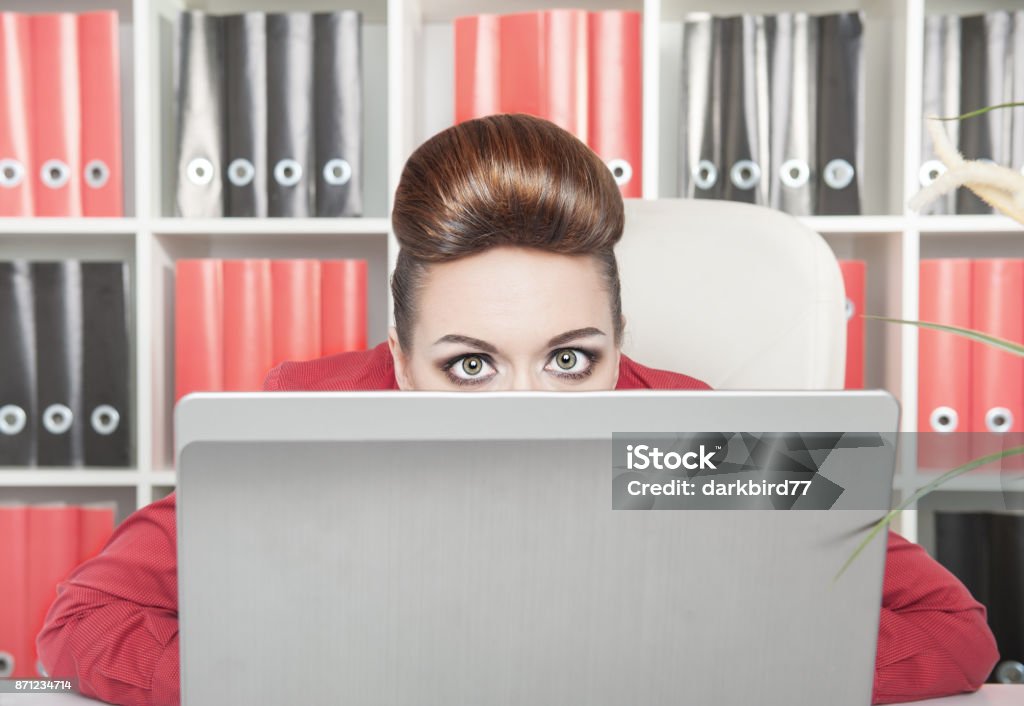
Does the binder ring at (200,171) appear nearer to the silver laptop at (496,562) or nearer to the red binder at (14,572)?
the red binder at (14,572)

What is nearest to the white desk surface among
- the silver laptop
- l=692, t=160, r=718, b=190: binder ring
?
the silver laptop

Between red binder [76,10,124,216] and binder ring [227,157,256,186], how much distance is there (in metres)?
0.22

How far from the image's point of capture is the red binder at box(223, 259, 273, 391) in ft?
5.57

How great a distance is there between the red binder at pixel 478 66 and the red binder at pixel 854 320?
2.42 feet

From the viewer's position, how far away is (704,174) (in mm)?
1655

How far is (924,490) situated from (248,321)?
1505 mm

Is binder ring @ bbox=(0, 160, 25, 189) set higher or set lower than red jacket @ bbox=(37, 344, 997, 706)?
higher

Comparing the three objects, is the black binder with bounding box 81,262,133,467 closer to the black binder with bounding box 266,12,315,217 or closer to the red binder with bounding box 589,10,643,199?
the black binder with bounding box 266,12,315,217

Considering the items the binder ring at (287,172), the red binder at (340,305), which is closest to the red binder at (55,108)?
the binder ring at (287,172)

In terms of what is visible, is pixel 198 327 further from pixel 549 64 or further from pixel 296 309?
pixel 549 64

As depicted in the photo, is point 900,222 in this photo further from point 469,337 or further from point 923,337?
point 469,337

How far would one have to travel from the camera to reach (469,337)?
0.92 metres

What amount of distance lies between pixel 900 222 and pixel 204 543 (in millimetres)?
1570

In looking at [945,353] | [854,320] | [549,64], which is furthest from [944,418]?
[549,64]
